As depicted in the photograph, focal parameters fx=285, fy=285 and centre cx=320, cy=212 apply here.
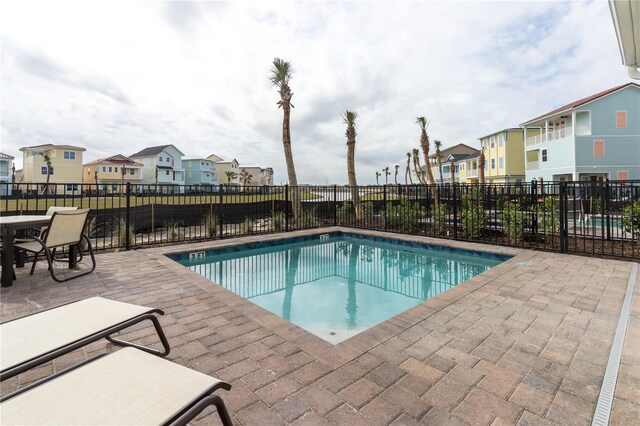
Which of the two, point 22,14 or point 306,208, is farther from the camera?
point 306,208

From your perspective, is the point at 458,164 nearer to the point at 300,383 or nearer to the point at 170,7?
the point at 170,7

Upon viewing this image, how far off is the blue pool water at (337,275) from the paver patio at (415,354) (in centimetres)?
84

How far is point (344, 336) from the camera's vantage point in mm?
3371

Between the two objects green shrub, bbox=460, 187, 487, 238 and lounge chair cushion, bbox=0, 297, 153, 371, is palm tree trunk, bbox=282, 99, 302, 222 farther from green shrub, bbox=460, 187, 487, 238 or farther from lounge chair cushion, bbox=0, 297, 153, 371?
lounge chair cushion, bbox=0, 297, 153, 371

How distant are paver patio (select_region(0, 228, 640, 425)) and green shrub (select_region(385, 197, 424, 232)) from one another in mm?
5213

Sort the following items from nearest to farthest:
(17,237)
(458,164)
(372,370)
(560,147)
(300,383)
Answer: (300,383) < (372,370) < (17,237) < (560,147) < (458,164)

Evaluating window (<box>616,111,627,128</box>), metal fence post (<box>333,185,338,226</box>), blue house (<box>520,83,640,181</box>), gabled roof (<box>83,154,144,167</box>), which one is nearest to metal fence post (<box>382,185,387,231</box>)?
metal fence post (<box>333,185,338,226</box>)

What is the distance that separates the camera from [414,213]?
934 centimetres

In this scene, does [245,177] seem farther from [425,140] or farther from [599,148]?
[599,148]

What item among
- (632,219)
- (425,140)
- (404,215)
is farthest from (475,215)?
(425,140)

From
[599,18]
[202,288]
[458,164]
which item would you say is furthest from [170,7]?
[458,164]

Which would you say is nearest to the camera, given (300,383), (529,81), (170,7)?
(300,383)

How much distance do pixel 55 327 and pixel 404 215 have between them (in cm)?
899

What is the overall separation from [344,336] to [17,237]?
19.3 feet
